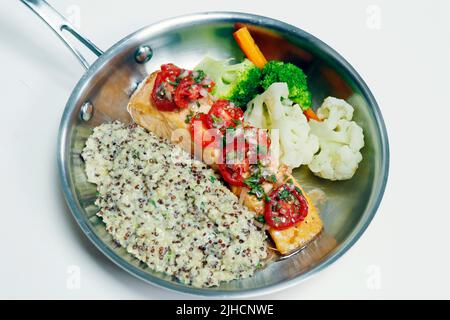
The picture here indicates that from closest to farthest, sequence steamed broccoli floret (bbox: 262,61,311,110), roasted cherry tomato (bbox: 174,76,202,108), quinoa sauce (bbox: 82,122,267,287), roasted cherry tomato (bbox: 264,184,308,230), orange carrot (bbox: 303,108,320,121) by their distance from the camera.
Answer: quinoa sauce (bbox: 82,122,267,287)
roasted cherry tomato (bbox: 264,184,308,230)
roasted cherry tomato (bbox: 174,76,202,108)
steamed broccoli floret (bbox: 262,61,311,110)
orange carrot (bbox: 303,108,320,121)

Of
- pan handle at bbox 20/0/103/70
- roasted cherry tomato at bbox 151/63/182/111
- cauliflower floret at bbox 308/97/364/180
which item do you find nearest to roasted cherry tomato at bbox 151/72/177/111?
roasted cherry tomato at bbox 151/63/182/111

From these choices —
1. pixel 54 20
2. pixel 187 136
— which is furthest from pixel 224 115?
pixel 54 20

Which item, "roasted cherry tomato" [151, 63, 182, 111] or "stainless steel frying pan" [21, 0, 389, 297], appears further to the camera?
"roasted cherry tomato" [151, 63, 182, 111]

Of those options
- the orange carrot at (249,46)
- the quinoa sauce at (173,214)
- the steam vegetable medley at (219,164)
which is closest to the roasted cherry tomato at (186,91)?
the steam vegetable medley at (219,164)

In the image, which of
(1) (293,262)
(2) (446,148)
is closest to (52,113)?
(1) (293,262)

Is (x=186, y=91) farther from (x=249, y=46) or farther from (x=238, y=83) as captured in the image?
(x=249, y=46)

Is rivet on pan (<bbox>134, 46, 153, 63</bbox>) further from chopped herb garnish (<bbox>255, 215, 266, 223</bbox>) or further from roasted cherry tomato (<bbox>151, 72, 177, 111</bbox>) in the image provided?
chopped herb garnish (<bbox>255, 215, 266, 223</bbox>)
